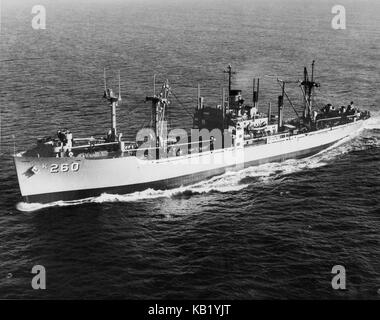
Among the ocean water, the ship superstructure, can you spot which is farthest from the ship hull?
the ocean water

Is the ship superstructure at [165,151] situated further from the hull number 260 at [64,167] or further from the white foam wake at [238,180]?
the white foam wake at [238,180]

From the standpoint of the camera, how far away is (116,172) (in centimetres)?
4603

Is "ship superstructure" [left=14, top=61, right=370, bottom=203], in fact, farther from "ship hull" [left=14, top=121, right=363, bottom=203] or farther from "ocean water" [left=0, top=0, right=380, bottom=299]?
"ocean water" [left=0, top=0, right=380, bottom=299]

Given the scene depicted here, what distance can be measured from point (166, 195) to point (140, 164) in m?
4.17

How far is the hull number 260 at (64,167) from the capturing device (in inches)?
1735

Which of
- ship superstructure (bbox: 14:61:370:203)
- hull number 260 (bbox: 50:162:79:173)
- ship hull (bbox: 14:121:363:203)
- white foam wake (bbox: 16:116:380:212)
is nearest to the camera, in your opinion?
ship hull (bbox: 14:121:363:203)

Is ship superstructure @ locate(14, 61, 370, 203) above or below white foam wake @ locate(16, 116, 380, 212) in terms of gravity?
above

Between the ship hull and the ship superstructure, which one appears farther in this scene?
the ship superstructure

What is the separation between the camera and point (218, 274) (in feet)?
107

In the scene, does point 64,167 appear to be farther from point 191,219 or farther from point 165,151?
point 191,219

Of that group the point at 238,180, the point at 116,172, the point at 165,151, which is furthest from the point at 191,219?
the point at 238,180

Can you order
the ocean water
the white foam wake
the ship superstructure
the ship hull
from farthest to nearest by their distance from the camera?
the white foam wake, the ship superstructure, the ship hull, the ocean water

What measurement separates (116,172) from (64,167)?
16.6 feet

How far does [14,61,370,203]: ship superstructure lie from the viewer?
4441 cm
